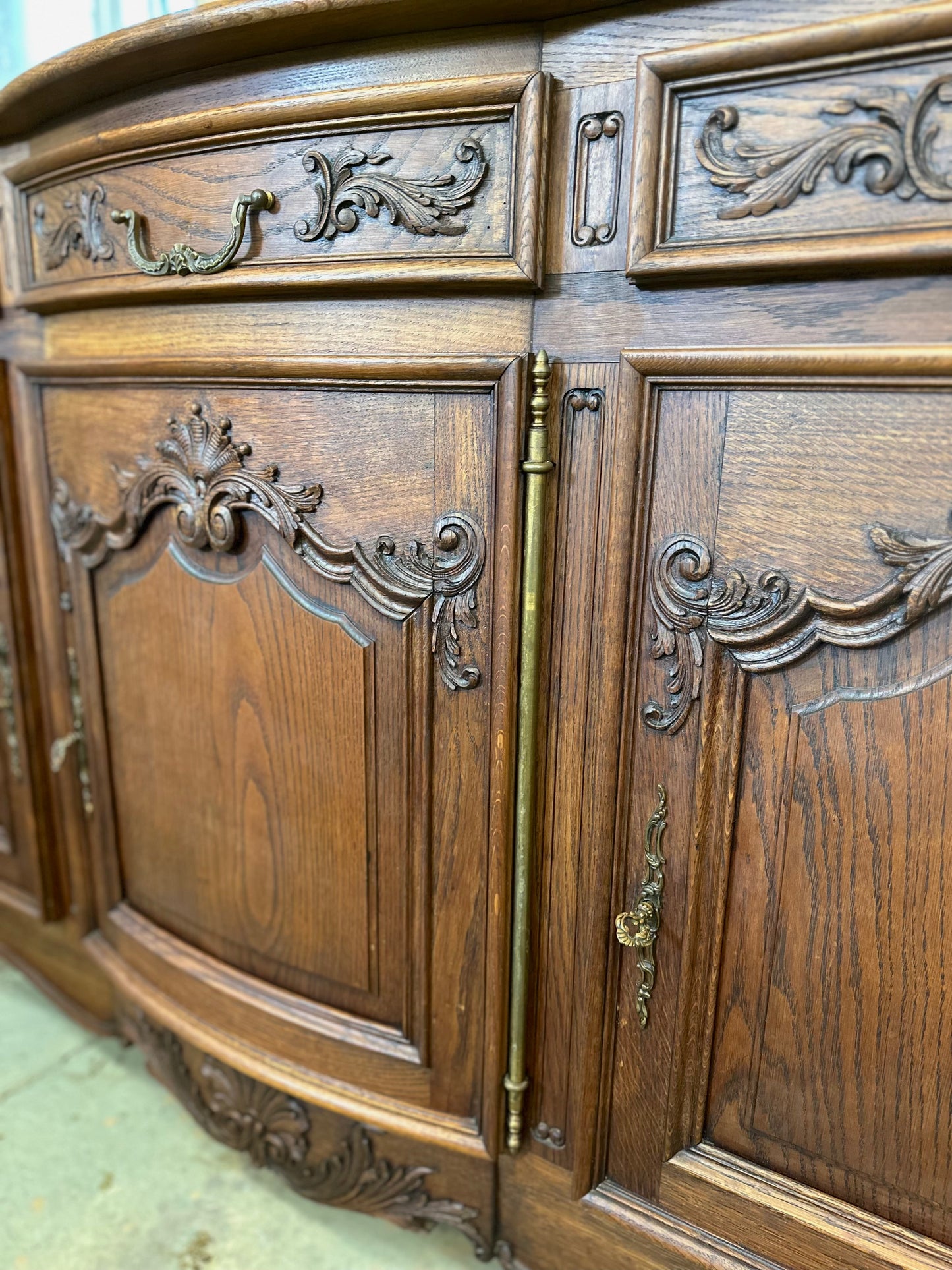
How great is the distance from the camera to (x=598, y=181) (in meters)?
0.45

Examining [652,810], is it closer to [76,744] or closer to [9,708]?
[76,744]

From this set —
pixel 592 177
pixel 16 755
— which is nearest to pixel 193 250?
pixel 592 177

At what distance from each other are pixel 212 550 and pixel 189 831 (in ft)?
0.86

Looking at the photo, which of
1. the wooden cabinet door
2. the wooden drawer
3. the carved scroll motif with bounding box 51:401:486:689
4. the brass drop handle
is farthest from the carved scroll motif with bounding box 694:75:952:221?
the brass drop handle

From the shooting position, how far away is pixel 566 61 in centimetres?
45

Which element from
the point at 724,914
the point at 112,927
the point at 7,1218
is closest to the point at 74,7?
the point at 112,927

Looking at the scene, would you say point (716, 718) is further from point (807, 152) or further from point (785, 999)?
point (807, 152)

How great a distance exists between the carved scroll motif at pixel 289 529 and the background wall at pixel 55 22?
513mm

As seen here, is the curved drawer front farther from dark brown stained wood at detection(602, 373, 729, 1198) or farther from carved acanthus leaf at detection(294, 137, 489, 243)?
dark brown stained wood at detection(602, 373, 729, 1198)

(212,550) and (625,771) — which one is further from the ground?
(212,550)

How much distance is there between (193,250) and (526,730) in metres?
0.40

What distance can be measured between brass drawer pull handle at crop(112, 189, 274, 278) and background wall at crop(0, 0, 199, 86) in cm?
39

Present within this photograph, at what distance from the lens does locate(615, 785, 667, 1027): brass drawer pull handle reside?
20.6 inches

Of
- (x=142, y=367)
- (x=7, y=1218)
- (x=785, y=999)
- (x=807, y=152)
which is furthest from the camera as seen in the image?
(x=7, y=1218)
